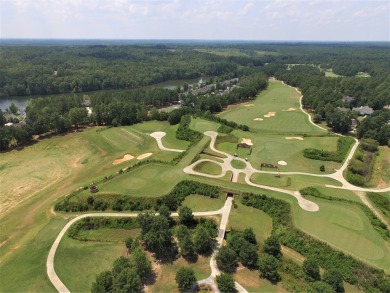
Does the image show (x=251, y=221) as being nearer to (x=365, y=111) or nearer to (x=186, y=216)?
(x=186, y=216)

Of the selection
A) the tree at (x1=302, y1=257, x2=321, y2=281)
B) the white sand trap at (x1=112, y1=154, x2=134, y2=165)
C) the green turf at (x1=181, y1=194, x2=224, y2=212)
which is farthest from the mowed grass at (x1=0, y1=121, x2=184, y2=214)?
the tree at (x1=302, y1=257, x2=321, y2=281)

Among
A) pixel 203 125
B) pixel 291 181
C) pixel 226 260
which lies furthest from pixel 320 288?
pixel 203 125

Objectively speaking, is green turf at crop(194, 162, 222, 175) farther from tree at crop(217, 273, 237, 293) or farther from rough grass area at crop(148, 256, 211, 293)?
tree at crop(217, 273, 237, 293)

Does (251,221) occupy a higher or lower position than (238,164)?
lower

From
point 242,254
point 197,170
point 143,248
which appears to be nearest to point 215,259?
point 242,254

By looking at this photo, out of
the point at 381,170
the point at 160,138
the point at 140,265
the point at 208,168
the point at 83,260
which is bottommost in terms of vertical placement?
the point at 160,138

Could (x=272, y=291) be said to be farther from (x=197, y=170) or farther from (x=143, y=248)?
(x=197, y=170)

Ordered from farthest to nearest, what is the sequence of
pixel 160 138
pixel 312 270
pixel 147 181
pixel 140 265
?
1. pixel 160 138
2. pixel 147 181
3. pixel 312 270
4. pixel 140 265
